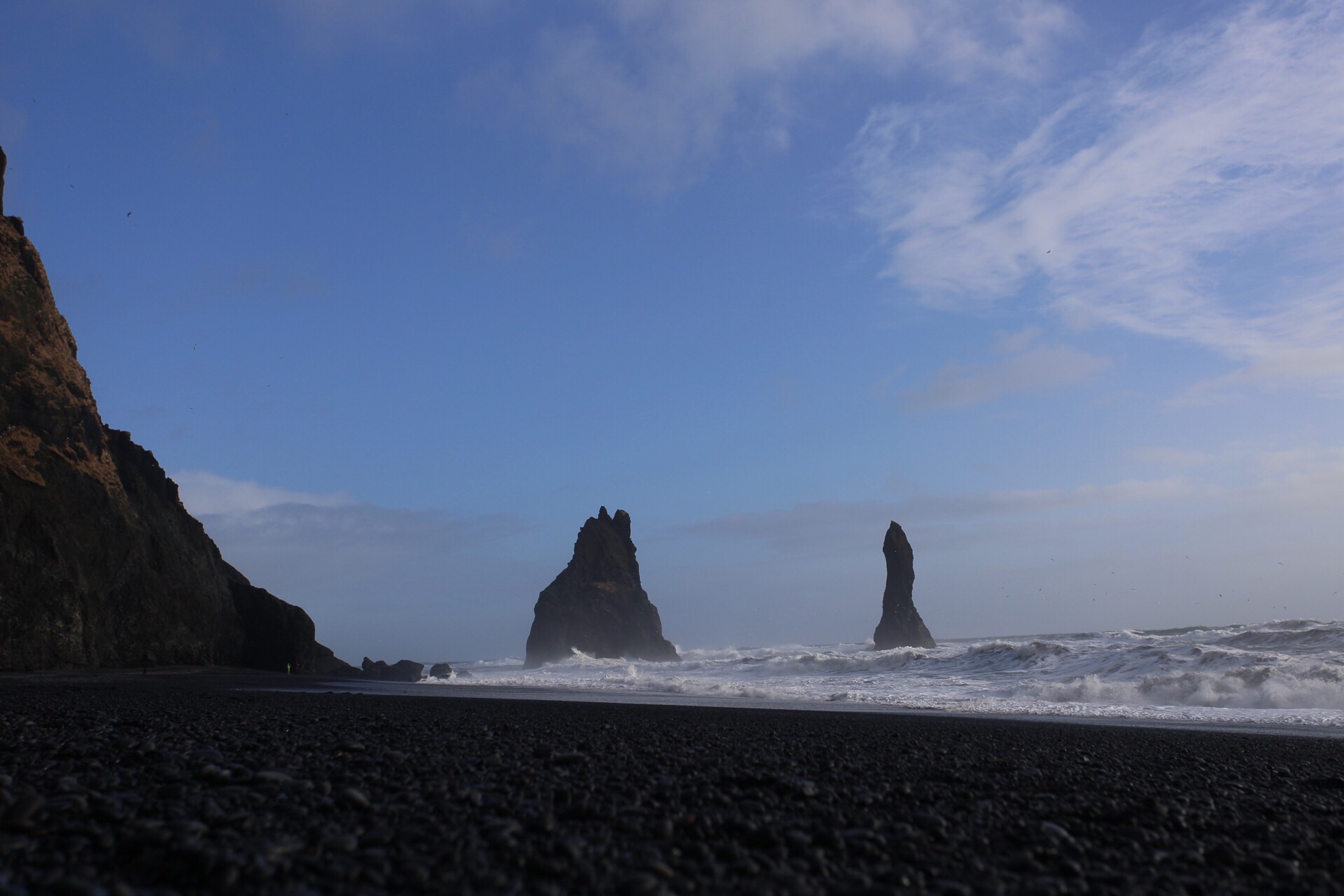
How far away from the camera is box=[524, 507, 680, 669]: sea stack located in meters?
84.2

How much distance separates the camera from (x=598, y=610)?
8500cm

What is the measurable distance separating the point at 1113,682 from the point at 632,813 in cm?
2268

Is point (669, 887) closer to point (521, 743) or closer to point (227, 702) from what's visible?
point (521, 743)

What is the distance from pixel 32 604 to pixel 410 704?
15.4 metres

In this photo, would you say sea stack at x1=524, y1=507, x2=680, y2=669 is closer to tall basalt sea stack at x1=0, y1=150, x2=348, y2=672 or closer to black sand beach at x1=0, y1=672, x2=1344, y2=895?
tall basalt sea stack at x1=0, y1=150, x2=348, y2=672

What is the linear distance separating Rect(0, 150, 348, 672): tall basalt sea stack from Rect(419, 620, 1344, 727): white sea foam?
51.1 feet

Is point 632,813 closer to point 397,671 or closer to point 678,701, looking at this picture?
point 678,701

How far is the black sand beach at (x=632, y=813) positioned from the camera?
12.5ft

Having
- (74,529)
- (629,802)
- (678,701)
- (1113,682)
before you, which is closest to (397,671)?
(74,529)

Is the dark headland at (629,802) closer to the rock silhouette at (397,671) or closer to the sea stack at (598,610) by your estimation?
the rock silhouette at (397,671)

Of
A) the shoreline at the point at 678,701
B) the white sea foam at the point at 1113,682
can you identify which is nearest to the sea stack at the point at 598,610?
the white sea foam at the point at 1113,682

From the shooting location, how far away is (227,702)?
14.2 meters

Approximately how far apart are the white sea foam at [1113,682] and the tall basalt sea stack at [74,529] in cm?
1557

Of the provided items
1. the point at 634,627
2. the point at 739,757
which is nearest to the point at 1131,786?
the point at 739,757
